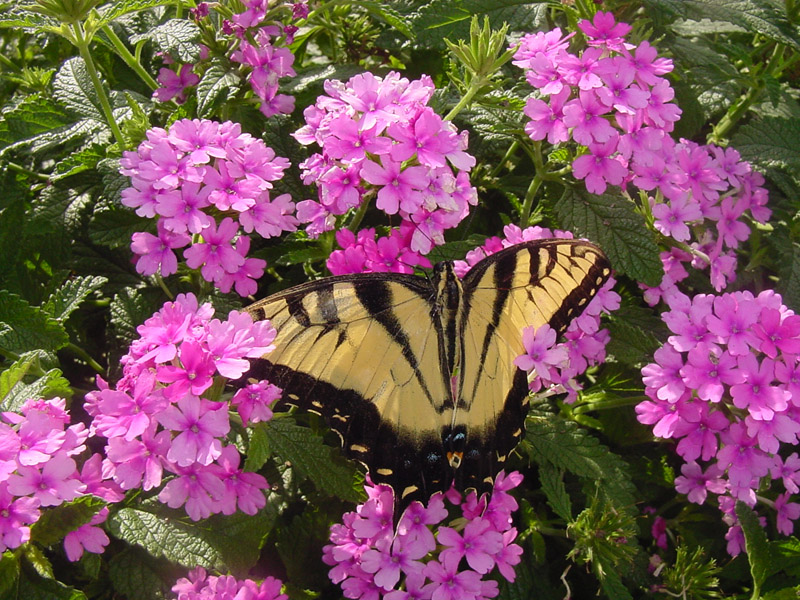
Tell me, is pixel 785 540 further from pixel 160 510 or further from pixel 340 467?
pixel 160 510

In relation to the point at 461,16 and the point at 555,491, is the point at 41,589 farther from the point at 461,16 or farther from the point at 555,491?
the point at 461,16

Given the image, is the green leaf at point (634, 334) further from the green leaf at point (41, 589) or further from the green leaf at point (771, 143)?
the green leaf at point (41, 589)

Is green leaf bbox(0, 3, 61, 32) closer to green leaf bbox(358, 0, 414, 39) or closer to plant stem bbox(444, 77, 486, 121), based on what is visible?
green leaf bbox(358, 0, 414, 39)

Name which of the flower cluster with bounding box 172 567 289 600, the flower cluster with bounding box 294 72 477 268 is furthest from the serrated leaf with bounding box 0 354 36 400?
the flower cluster with bounding box 294 72 477 268

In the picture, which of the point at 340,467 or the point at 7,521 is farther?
the point at 340,467

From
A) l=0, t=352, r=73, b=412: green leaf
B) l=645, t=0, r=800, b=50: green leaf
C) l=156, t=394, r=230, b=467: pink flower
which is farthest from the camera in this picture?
l=645, t=0, r=800, b=50: green leaf

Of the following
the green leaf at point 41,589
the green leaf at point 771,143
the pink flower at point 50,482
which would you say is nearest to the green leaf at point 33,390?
the pink flower at point 50,482

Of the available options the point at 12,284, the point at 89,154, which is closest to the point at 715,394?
the point at 89,154
